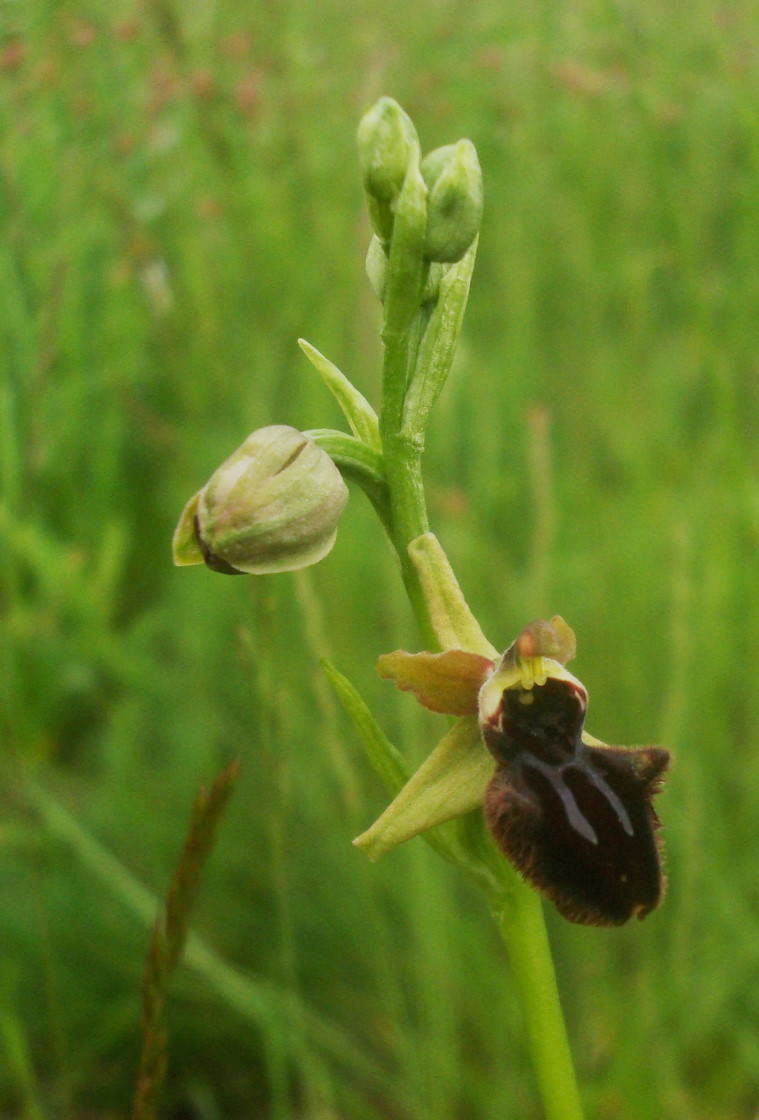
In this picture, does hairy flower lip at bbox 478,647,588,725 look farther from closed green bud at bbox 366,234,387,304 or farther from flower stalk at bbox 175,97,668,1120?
closed green bud at bbox 366,234,387,304

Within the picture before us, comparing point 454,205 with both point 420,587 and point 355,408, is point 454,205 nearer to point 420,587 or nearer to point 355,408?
point 355,408

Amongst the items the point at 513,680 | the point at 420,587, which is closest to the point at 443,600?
the point at 420,587

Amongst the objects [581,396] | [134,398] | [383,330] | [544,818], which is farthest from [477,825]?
[581,396]

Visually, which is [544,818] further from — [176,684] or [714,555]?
[714,555]

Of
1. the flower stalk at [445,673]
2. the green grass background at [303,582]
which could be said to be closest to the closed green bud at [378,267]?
the flower stalk at [445,673]

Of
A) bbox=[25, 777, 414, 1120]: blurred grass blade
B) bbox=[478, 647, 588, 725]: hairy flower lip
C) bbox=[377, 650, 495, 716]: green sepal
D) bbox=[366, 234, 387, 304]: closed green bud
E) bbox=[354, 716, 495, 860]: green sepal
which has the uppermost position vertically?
bbox=[366, 234, 387, 304]: closed green bud

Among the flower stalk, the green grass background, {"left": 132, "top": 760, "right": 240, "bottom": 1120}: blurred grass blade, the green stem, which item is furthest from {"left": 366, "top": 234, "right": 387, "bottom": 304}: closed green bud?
the green stem
